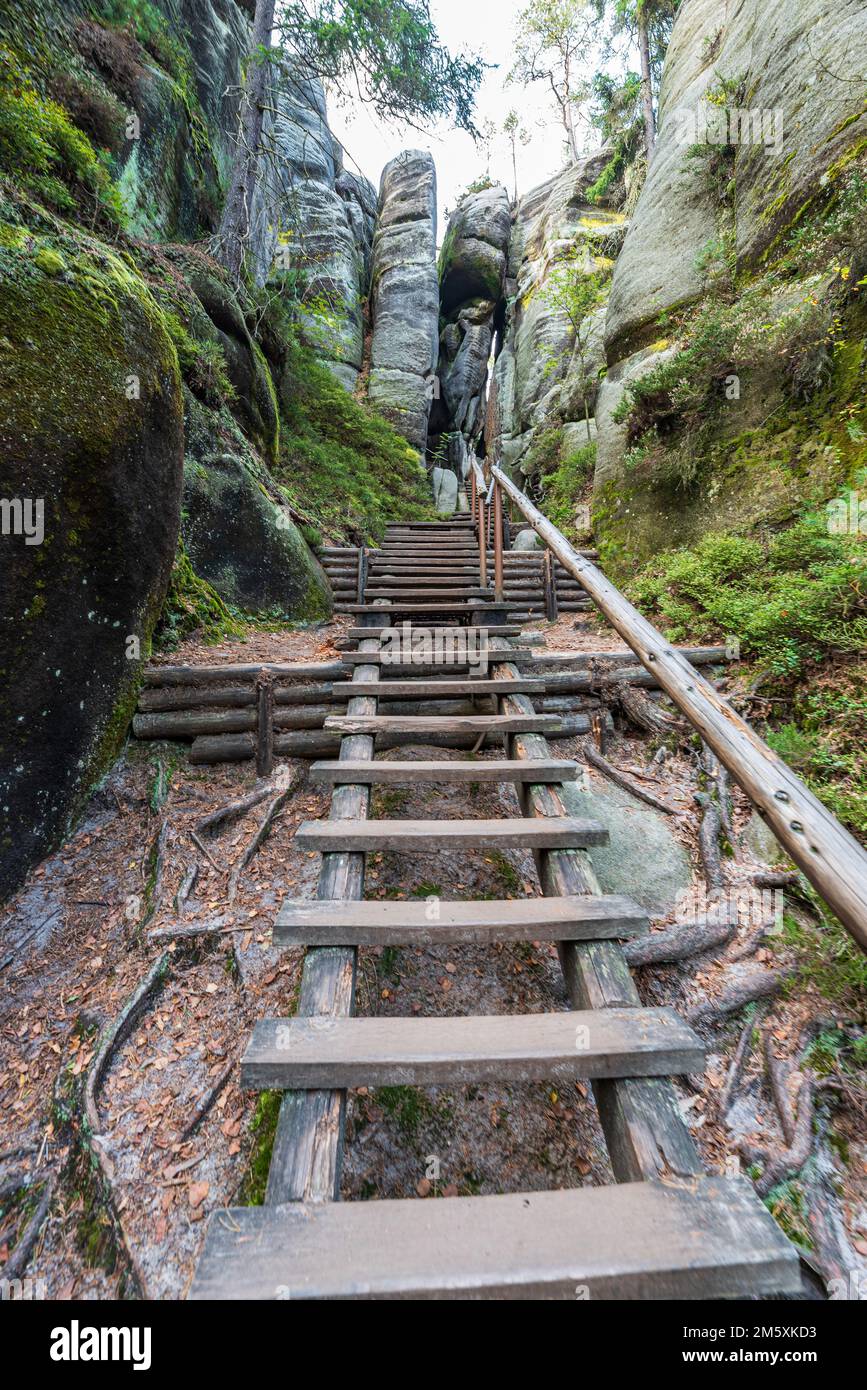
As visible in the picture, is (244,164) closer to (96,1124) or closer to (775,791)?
(775,791)

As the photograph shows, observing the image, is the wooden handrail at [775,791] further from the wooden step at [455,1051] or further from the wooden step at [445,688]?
the wooden step at [445,688]

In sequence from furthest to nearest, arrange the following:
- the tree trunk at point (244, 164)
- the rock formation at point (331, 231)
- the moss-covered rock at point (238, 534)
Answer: the rock formation at point (331, 231) < the tree trunk at point (244, 164) < the moss-covered rock at point (238, 534)

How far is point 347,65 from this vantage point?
7828 millimetres

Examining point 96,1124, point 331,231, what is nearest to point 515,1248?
point 96,1124

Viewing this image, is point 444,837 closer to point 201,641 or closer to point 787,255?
point 201,641

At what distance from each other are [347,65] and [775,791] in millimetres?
11931

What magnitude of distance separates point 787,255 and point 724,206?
121 inches

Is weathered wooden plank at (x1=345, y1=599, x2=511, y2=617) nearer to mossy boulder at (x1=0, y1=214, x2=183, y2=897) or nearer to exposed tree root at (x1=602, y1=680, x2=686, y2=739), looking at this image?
exposed tree root at (x1=602, y1=680, x2=686, y2=739)

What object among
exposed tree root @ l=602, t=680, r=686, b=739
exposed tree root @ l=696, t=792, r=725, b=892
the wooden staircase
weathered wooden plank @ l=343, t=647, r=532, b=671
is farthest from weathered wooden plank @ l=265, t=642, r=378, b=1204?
exposed tree root @ l=602, t=680, r=686, b=739

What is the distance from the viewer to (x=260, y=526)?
564 centimetres

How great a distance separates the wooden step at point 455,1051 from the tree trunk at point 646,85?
2066cm

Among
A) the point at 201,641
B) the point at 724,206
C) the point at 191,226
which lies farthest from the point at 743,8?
the point at 201,641

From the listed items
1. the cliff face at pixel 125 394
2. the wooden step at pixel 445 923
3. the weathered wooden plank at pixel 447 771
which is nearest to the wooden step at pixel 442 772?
the weathered wooden plank at pixel 447 771

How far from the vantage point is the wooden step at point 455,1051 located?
4.93 feet
